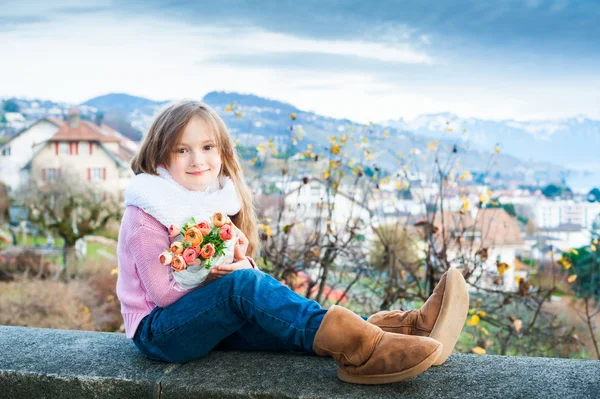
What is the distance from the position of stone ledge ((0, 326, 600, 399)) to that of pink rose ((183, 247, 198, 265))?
0.33 metres

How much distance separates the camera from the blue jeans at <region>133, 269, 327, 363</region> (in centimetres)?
181

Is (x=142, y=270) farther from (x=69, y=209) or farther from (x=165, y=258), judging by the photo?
(x=69, y=209)

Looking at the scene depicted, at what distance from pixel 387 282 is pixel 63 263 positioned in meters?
8.47

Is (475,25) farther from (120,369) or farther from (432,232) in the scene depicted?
(120,369)

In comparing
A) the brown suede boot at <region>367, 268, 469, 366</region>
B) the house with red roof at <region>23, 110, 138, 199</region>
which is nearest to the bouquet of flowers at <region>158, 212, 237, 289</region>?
the brown suede boot at <region>367, 268, 469, 366</region>

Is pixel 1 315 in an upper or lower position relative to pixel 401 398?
lower

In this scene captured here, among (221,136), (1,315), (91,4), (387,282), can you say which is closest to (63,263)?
(1,315)

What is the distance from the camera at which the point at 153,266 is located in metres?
1.87

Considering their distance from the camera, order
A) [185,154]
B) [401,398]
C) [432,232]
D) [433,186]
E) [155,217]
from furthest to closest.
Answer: [433,186], [432,232], [185,154], [155,217], [401,398]

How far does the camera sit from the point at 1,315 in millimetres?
8109

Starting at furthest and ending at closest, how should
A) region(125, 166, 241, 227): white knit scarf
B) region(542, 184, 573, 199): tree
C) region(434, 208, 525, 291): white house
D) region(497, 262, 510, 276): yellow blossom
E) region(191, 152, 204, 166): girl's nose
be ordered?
region(542, 184, 573, 199): tree
region(434, 208, 525, 291): white house
region(497, 262, 510, 276): yellow blossom
region(191, 152, 204, 166): girl's nose
region(125, 166, 241, 227): white knit scarf

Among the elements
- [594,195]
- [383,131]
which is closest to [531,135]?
[594,195]

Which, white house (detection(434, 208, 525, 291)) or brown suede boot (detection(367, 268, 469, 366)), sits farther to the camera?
white house (detection(434, 208, 525, 291))

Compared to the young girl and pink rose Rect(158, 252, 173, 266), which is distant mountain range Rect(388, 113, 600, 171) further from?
pink rose Rect(158, 252, 173, 266)
